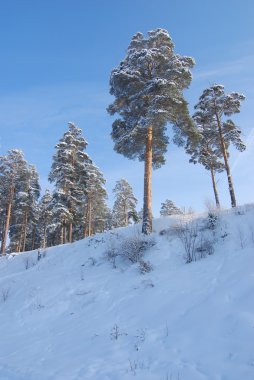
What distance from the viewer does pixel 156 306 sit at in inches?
332

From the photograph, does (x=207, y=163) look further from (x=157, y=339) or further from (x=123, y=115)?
(x=157, y=339)

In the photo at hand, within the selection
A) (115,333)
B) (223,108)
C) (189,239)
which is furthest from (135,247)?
(223,108)

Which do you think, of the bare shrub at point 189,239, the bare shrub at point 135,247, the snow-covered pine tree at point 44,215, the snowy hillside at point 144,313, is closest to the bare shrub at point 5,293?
the snowy hillside at point 144,313

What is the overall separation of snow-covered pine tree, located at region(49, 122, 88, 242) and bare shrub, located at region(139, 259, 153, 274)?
1936 cm

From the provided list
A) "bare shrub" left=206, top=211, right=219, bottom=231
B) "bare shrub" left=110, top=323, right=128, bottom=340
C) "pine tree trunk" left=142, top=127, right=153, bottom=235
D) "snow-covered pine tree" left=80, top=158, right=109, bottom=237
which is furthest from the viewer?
"snow-covered pine tree" left=80, top=158, right=109, bottom=237

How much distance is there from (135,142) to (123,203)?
1251 inches

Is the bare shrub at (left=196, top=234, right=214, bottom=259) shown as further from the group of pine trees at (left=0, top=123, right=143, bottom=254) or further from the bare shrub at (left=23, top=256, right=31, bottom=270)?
the group of pine trees at (left=0, top=123, right=143, bottom=254)

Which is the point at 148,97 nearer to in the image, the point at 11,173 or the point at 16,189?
the point at 11,173

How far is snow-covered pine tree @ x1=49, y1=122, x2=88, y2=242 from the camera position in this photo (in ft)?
103

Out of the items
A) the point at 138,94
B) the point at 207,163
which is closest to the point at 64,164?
the point at 207,163

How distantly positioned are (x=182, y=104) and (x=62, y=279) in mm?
10856

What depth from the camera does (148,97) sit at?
18.7 meters

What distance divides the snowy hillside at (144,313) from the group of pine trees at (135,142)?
4230 millimetres

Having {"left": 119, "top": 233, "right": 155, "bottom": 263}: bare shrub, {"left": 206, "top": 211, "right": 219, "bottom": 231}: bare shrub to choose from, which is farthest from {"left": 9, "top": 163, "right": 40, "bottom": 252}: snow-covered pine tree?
{"left": 206, "top": 211, "right": 219, "bottom": 231}: bare shrub
